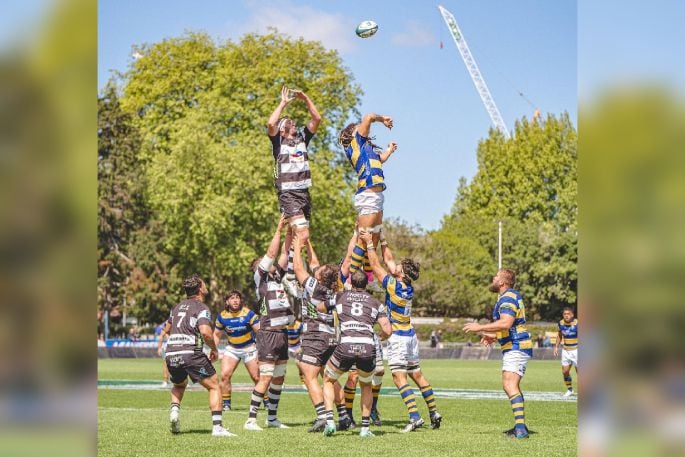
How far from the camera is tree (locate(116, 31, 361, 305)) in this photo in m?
59.5

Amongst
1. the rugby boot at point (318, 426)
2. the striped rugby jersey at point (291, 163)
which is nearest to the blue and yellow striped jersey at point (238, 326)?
the striped rugby jersey at point (291, 163)

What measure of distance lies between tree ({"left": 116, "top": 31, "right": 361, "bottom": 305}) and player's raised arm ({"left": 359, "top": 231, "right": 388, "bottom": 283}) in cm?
4199

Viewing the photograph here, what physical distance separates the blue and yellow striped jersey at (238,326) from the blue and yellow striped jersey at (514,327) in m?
5.51

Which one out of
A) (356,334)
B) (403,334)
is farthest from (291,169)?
(403,334)

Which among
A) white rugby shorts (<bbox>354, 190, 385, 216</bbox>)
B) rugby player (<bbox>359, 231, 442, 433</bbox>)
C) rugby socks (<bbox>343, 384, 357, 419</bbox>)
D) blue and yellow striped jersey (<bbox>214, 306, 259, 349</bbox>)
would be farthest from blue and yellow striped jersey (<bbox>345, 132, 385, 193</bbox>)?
blue and yellow striped jersey (<bbox>214, 306, 259, 349</bbox>)

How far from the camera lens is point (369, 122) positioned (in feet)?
53.5

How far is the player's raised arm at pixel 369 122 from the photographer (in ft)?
51.4

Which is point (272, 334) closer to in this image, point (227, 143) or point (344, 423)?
point (344, 423)
